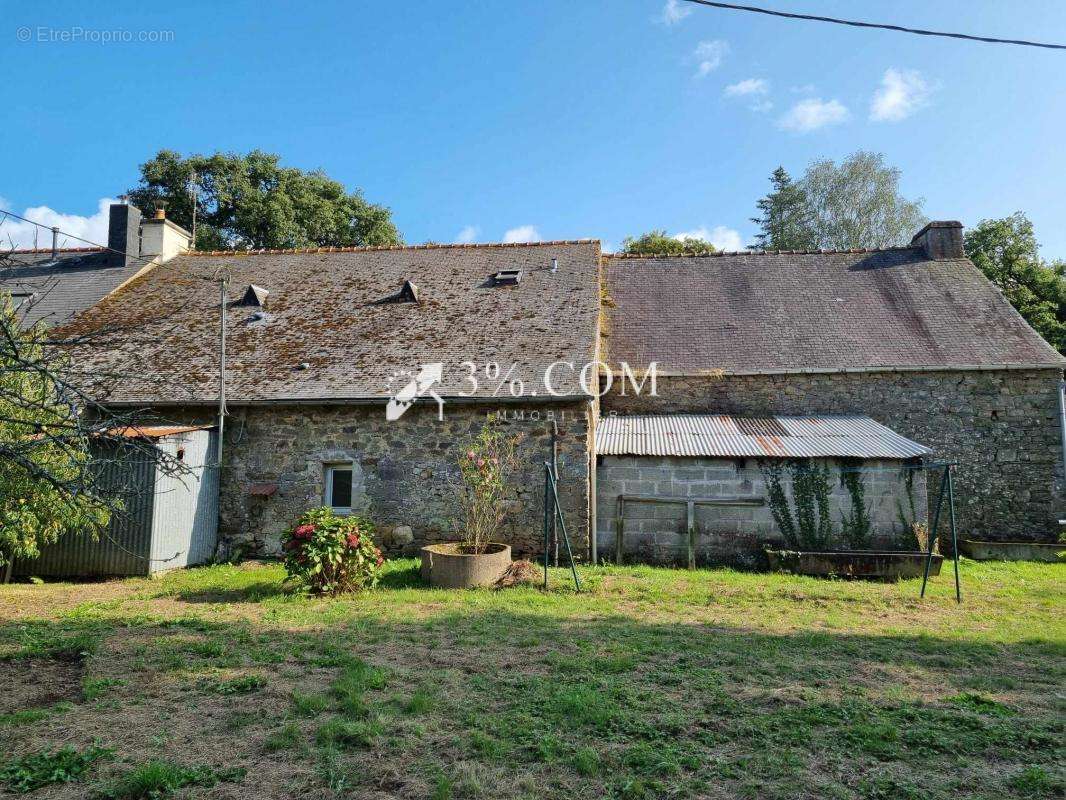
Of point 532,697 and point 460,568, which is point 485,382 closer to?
point 460,568

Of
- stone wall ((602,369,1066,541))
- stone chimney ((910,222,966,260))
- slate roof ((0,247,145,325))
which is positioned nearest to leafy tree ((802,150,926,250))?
stone chimney ((910,222,966,260))

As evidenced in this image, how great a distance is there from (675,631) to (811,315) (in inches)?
378

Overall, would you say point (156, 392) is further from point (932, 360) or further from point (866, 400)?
point (932, 360)

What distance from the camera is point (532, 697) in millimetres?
4457

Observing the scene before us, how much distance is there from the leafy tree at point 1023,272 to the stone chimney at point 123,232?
83.2 feet

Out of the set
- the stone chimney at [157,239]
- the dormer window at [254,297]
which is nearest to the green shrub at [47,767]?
the dormer window at [254,297]

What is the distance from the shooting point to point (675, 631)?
625 centimetres

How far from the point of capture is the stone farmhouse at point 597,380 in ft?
32.5

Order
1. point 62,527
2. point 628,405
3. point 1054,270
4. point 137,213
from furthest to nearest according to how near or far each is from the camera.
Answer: point 1054,270, point 137,213, point 628,405, point 62,527

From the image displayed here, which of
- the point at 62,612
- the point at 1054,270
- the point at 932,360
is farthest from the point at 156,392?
the point at 1054,270

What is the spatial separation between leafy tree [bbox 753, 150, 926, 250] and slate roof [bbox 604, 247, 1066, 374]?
11.9 meters

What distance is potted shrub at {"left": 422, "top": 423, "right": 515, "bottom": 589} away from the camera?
823 cm

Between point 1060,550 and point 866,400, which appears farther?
point 866,400

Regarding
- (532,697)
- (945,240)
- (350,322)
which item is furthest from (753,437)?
(945,240)
